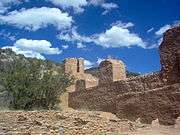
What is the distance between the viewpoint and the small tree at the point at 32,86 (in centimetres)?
2502

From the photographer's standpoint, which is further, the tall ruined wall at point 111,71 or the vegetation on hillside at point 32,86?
the tall ruined wall at point 111,71

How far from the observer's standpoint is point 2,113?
18641 mm

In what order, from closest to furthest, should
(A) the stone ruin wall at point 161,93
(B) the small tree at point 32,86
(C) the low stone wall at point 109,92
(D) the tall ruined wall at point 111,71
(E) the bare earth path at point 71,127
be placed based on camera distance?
1. (E) the bare earth path at point 71,127
2. (A) the stone ruin wall at point 161,93
3. (C) the low stone wall at point 109,92
4. (B) the small tree at point 32,86
5. (D) the tall ruined wall at point 111,71

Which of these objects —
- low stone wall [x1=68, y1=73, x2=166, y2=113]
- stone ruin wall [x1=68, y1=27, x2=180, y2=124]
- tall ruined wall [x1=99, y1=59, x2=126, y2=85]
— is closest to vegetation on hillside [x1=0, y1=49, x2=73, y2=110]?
low stone wall [x1=68, y1=73, x2=166, y2=113]

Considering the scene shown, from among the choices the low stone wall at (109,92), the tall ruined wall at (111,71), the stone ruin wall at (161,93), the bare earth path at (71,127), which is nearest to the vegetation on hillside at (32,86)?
the low stone wall at (109,92)

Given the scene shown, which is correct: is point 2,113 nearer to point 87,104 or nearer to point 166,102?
point 166,102

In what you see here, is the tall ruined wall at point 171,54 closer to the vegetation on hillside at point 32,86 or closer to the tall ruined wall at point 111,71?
the tall ruined wall at point 111,71

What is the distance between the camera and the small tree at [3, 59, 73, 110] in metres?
25.0

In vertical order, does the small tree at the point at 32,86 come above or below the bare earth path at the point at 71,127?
above

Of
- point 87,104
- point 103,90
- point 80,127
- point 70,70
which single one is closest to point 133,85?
point 103,90

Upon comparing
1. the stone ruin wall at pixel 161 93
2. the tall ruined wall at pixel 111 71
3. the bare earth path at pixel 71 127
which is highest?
the tall ruined wall at pixel 111 71

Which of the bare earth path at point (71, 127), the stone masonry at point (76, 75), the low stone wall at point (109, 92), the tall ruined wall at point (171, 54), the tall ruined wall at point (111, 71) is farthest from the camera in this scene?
the stone masonry at point (76, 75)

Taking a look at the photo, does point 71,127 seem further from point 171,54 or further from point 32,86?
point 32,86

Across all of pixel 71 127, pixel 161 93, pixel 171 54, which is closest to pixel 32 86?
pixel 171 54
